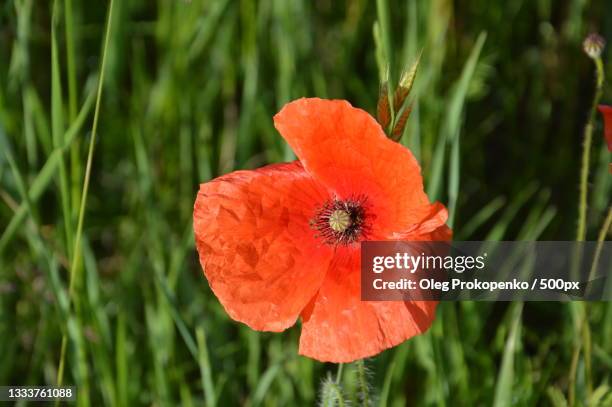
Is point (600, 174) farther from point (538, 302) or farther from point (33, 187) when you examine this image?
point (33, 187)

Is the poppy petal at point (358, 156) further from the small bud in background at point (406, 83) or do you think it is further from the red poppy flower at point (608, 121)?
the red poppy flower at point (608, 121)

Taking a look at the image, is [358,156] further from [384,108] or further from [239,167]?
[239,167]

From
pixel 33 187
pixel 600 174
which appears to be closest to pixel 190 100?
pixel 33 187

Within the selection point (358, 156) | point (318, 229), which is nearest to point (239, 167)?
point (318, 229)

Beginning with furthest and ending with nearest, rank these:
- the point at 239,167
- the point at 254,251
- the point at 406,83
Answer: the point at 239,167
the point at 254,251
the point at 406,83

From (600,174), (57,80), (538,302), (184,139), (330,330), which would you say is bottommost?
(538,302)

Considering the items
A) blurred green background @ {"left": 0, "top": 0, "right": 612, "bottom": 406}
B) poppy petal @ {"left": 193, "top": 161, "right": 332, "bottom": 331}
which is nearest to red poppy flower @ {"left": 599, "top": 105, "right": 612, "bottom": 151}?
blurred green background @ {"left": 0, "top": 0, "right": 612, "bottom": 406}

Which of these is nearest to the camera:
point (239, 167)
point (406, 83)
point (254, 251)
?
point (406, 83)
